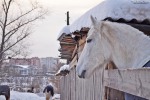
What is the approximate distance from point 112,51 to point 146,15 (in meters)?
1.39

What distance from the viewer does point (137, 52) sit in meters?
3.07

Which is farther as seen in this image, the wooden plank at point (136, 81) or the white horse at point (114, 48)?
the white horse at point (114, 48)

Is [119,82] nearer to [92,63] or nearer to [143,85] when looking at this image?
[143,85]

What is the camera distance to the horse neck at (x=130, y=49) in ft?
9.78

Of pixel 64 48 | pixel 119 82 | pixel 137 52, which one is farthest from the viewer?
pixel 64 48

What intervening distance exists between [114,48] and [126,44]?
0.30 meters

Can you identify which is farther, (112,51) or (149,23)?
(149,23)

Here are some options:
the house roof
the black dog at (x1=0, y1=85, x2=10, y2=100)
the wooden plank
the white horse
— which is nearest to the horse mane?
the white horse

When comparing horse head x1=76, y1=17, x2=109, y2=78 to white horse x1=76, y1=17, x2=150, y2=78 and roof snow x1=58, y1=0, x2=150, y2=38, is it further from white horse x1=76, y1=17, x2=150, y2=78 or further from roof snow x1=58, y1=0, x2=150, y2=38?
roof snow x1=58, y1=0, x2=150, y2=38

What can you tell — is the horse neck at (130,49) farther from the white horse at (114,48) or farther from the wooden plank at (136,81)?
the wooden plank at (136,81)

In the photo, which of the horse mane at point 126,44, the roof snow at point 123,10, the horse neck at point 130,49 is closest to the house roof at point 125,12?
the roof snow at point 123,10

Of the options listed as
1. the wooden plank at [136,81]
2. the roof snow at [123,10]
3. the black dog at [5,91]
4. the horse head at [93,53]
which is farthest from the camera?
the black dog at [5,91]

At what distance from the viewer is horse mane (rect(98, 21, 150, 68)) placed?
9.87 ft

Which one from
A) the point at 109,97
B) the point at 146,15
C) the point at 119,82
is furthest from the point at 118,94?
the point at 146,15
